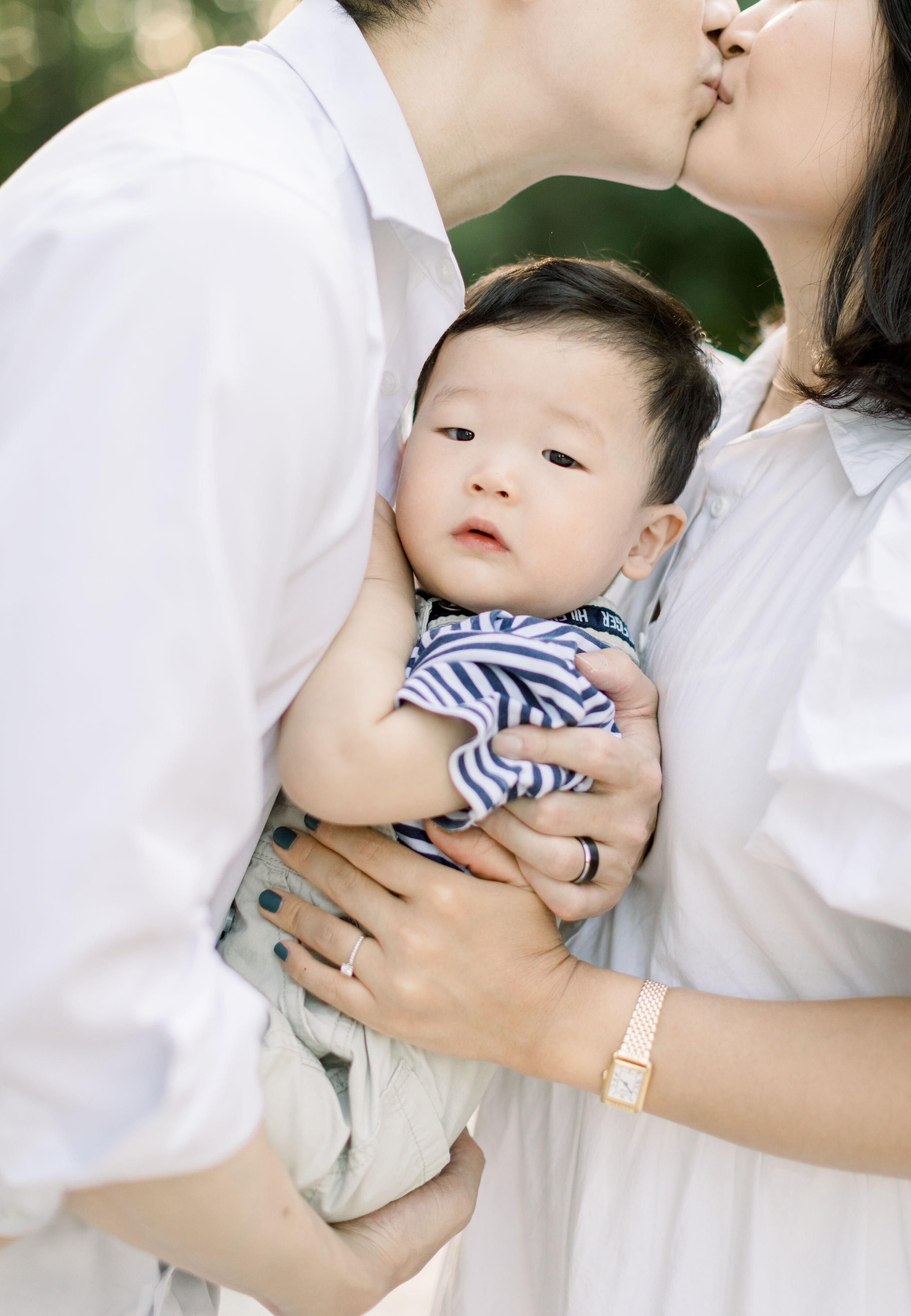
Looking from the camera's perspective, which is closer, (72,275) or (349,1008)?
(72,275)

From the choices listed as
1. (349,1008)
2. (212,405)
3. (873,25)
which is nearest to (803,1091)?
(349,1008)

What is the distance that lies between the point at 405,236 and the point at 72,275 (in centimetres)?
66

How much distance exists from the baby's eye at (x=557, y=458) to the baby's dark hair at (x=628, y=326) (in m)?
0.18

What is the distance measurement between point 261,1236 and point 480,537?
0.96 metres

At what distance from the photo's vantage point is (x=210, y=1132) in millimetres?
981

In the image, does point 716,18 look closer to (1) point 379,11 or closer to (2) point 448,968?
(1) point 379,11

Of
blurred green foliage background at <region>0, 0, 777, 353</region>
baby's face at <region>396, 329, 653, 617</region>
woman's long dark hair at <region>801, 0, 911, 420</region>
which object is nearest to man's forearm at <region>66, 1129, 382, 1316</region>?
baby's face at <region>396, 329, 653, 617</region>

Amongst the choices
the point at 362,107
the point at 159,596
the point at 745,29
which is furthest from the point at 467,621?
the point at 745,29

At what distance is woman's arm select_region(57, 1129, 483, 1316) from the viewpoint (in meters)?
1.07

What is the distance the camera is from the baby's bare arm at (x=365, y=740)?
1.27 meters

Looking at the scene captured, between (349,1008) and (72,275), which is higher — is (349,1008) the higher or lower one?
the lower one

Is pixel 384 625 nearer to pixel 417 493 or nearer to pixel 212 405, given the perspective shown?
pixel 417 493

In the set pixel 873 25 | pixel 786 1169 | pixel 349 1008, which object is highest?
pixel 873 25

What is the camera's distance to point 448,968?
145cm
